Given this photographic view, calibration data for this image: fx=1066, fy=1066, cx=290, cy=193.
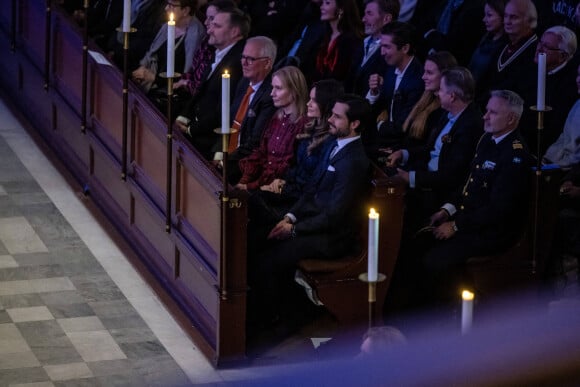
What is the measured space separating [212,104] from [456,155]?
1.91m

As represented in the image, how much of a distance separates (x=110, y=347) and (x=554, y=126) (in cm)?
284

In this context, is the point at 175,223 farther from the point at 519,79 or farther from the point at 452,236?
the point at 519,79

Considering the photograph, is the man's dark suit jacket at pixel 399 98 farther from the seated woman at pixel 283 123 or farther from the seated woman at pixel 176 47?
the seated woman at pixel 176 47

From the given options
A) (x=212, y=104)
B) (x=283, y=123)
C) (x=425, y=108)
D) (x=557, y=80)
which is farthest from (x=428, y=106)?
(x=212, y=104)

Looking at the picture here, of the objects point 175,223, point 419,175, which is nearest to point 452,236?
point 419,175

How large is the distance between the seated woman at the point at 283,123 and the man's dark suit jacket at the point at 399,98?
2.16ft

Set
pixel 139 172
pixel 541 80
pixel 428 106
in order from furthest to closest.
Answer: pixel 139 172
pixel 428 106
pixel 541 80

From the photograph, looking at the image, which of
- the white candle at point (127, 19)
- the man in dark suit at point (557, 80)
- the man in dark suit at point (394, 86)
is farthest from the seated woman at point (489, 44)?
the white candle at point (127, 19)

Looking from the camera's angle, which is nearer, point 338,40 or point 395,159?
point 395,159

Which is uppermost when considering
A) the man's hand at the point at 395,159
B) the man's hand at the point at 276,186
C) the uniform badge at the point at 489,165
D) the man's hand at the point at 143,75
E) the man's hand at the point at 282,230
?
the man's hand at the point at 143,75

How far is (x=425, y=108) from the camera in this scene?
6.41 metres

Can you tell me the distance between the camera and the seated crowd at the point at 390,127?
18.3 ft

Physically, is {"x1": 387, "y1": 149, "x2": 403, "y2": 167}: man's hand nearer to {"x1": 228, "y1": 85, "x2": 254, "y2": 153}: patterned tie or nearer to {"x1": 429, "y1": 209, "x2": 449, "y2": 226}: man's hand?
{"x1": 429, "y1": 209, "x2": 449, "y2": 226}: man's hand

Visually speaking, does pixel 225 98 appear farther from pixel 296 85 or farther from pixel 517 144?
pixel 517 144
